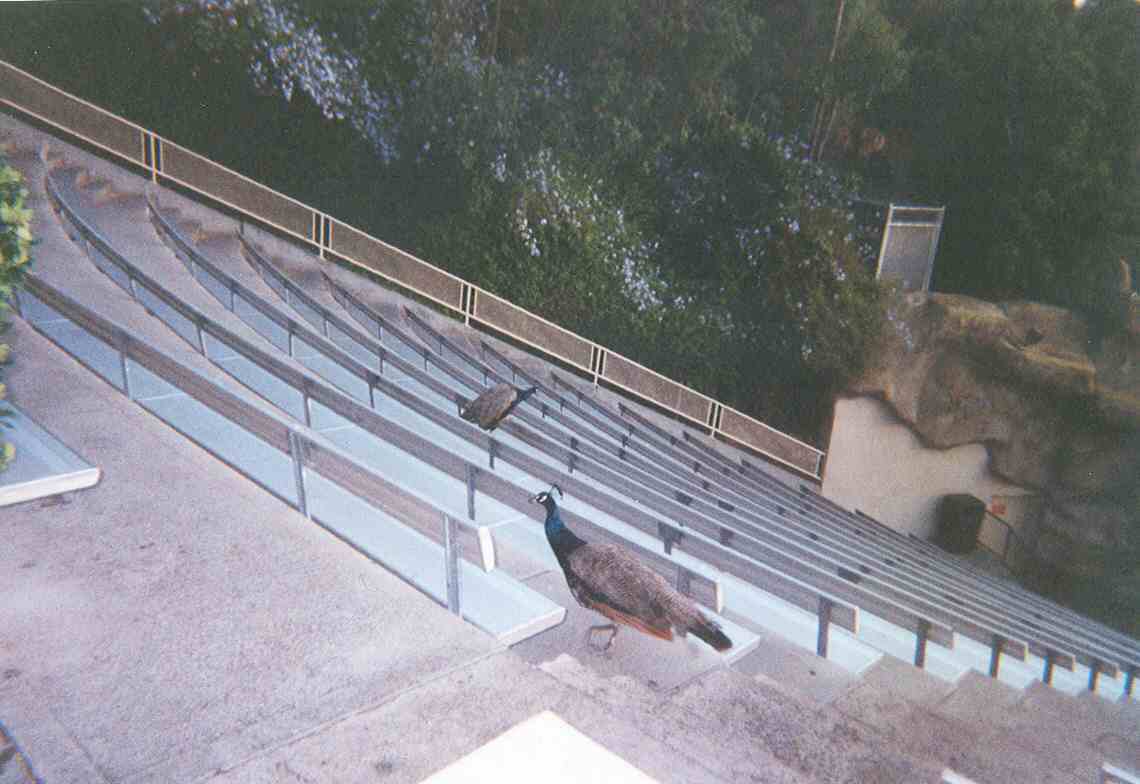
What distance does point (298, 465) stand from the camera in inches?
102

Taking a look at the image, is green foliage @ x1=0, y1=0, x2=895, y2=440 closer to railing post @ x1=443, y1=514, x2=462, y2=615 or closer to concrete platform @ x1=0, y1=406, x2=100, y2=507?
concrete platform @ x1=0, y1=406, x2=100, y2=507

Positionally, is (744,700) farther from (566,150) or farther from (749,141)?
(749,141)

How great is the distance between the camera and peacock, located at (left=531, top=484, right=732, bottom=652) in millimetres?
2404

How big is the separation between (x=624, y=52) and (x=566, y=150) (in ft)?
4.35

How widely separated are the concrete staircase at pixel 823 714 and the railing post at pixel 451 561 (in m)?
0.28

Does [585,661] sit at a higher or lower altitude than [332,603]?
lower

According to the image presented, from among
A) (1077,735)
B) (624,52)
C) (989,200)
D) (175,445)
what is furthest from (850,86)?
(175,445)

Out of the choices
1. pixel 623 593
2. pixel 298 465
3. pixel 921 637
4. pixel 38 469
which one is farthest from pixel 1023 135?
pixel 38 469

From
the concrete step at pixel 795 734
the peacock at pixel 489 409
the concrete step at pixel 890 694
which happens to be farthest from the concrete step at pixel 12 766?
the peacock at pixel 489 409

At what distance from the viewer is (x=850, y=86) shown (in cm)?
1137

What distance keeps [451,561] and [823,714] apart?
0.97m

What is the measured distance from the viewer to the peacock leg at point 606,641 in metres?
2.67

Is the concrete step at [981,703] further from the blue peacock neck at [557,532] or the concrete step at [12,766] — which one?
the concrete step at [12,766]

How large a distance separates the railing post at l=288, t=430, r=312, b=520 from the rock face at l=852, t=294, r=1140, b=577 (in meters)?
9.97
